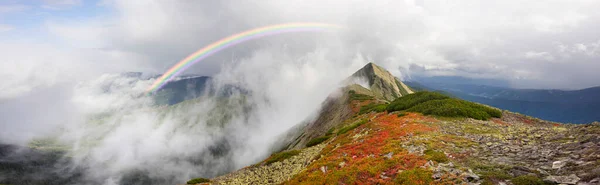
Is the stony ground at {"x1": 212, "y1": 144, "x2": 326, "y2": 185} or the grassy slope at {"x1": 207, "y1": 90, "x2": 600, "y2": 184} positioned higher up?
the grassy slope at {"x1": 207, "y1": 90, "x2": 600, "y2": 184}

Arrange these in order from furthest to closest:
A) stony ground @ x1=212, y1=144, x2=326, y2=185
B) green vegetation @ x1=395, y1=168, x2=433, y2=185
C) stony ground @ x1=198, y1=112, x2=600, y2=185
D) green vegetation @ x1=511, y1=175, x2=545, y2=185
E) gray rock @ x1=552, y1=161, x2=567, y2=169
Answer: stony ground @ x1=212, y1=144, x2=326, y2=185 < green vegetation @ x1=395, y1=168, x2=433, y2=185 < stony ground @ x1=198, y1=112, x2=600, y2=185 < gray rock @ x1=552, y1=161, x2=567, y2=169 < green vegetation @ x1=511, y1=175, x2=545, y2=185

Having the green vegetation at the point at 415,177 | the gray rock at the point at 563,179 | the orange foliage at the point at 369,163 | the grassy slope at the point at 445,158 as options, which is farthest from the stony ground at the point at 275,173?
the gray rock at the point at 563,179

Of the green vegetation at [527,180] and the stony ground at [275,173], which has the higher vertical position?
the green vegetation at [527,180]

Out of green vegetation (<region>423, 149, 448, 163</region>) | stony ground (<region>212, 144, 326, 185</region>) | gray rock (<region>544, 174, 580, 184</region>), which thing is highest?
gray rock (<region>544, 174, 580, 184</region>)

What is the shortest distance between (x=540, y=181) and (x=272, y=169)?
101 feet

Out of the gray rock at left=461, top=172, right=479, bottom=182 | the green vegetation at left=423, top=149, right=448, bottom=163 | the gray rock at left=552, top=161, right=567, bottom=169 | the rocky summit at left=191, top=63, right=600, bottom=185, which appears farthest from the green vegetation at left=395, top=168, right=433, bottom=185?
the gray rock at left=552, top=161, right=567, bottom=169

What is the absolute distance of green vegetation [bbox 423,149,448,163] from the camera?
21.7m

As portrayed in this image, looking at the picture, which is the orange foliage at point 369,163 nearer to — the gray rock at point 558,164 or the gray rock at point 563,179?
the gray rock at point 558,164

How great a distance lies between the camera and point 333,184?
2339 centimetres

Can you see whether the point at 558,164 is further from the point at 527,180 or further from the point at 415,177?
the point at 415,177

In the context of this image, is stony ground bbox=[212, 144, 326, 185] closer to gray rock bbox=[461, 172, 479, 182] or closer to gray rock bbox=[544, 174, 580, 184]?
gray rock bbox=[461, 172, 479, 182]

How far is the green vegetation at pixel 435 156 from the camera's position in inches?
853

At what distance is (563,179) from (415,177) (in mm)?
8048

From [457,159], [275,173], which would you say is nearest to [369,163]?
[457,159]
